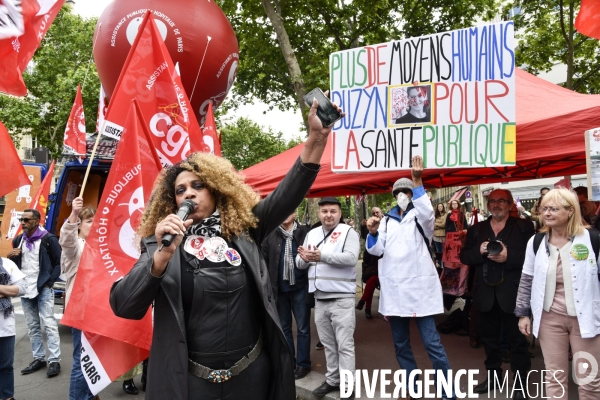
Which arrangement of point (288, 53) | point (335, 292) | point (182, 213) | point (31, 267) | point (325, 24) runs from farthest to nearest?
point (325, 24) → point (288, 53) → point (31, 267) → point (335, 292) → point (182, 213)

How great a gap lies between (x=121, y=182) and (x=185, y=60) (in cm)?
322

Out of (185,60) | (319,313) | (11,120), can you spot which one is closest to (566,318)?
(319,313)

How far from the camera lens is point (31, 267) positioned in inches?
245

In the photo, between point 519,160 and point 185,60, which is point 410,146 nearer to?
point 519,160

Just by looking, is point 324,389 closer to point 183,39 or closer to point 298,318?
point 298,318

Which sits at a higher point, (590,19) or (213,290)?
(590,19)

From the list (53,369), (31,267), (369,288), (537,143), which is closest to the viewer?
(537,143)

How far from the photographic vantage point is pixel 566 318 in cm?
364

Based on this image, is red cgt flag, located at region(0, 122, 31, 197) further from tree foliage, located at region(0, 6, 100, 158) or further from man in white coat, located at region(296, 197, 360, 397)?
tree foliage, located at region(0, 6, 100, 158)

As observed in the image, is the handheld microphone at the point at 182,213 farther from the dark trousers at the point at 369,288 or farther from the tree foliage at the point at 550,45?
the tree foliage at the point at 550,45

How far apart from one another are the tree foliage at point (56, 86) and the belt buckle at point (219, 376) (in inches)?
845

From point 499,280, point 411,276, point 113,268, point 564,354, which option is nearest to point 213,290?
point 113,268

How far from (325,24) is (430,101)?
1043 centimetres

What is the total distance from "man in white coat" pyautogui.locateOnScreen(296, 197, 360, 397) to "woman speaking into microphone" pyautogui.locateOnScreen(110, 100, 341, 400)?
2489 millimetres
